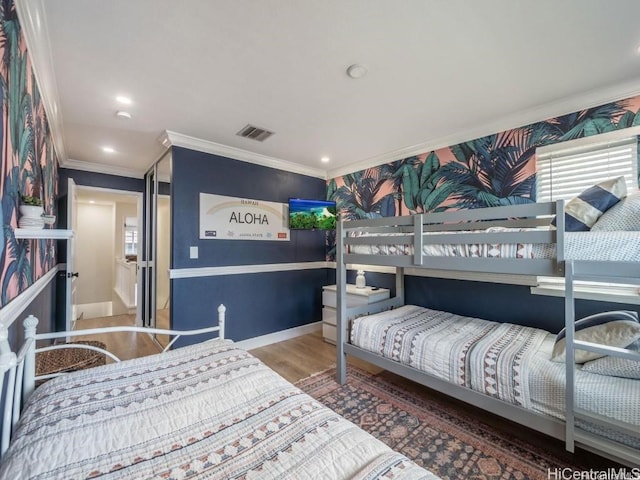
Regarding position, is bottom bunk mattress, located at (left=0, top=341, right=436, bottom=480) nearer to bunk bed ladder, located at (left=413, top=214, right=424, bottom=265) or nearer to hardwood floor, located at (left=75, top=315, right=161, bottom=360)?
bunk bed ladder, located at (left=413, top=214, right=424, bottom=265)

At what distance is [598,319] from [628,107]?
1.60m

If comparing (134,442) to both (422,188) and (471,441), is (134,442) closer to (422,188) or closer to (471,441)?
(471,441)

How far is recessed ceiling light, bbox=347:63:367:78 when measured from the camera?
5.97ft

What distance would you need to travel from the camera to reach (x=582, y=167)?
225 centimetres

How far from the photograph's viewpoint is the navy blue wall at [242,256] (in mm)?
3004

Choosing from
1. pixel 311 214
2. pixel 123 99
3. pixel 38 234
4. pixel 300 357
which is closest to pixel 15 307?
pixel 38 234

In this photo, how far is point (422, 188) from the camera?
3.22m

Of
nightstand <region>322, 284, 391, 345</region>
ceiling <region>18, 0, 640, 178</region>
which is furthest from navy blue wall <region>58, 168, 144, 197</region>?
nightstand <region>322, 284, 391, 345</region>

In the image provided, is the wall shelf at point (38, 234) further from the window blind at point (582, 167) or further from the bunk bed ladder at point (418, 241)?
the window blind at point (582, 167)

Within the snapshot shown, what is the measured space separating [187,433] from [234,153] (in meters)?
3.01

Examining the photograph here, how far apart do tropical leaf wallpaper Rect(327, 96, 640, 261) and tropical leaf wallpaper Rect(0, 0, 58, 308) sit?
3228 millimetres

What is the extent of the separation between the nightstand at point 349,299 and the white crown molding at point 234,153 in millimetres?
1779

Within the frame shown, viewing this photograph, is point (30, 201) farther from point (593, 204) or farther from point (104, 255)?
point (104, 255)

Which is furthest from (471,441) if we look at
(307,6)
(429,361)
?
(307,6)
